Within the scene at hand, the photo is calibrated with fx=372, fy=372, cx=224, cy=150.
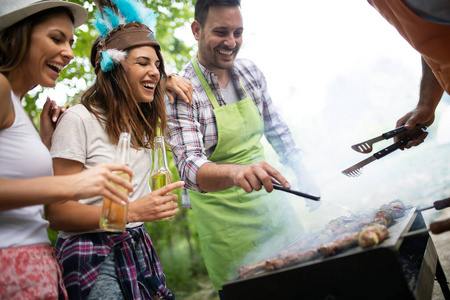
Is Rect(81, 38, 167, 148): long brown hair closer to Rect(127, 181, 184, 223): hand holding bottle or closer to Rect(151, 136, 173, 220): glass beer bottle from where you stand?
Rect(151, 136, 173, 220): glass beer bottle

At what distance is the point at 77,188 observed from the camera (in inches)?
53.1

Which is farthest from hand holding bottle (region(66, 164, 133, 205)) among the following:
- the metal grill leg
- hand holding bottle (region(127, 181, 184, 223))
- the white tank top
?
the metal grill leg

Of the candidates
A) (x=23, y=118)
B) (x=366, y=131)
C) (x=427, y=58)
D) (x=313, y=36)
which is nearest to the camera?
(x=23, y=118)

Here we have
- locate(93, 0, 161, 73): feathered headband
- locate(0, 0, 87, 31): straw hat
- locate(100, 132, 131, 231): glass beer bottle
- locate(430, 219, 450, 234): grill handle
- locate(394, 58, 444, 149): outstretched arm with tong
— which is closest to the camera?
locate(430, 219, 450, 234): grill handle

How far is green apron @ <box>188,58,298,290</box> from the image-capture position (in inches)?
111

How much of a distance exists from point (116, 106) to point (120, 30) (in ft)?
1.67

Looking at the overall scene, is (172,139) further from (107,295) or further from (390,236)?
(390,236)

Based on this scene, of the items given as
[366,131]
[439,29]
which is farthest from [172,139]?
[366,131]

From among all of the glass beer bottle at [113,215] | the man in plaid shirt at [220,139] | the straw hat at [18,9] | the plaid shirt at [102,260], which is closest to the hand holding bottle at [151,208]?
the plaid shirt at [102,260]

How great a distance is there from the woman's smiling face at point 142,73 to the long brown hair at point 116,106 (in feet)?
0.15

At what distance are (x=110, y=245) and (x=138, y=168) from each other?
44 cm

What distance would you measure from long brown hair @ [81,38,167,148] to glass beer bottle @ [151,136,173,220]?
0.58 feet

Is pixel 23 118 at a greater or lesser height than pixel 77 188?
greater

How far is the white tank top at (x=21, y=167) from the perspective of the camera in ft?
4.89
